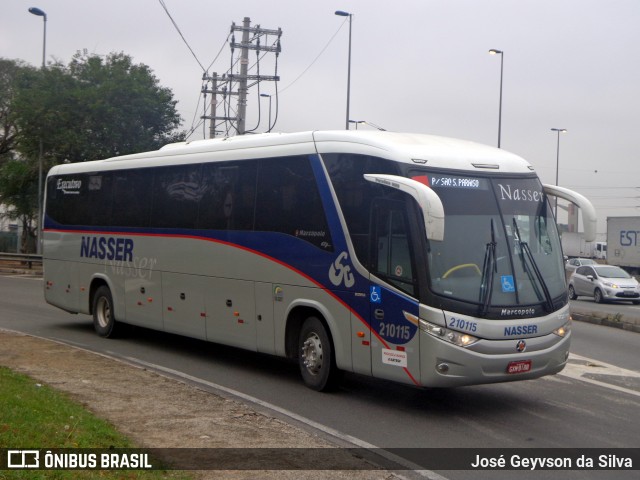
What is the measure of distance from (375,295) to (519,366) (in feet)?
6.22

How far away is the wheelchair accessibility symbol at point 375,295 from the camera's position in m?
10.1

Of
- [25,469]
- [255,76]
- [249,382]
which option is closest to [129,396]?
[249,382]

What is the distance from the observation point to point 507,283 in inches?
384

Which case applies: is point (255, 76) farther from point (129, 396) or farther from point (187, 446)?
point (187, 446)

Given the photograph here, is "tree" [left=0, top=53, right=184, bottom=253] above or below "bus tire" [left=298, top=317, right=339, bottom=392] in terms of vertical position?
above

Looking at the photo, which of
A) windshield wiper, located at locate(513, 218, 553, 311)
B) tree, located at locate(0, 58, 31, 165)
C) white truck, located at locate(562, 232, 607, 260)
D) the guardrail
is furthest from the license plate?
white truck, located at locate(562, 232, 607, 260)

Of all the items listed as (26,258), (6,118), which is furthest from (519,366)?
(6,118)

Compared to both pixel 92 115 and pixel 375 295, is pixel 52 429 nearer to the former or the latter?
pixel 375 295

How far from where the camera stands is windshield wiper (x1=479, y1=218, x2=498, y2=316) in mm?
9500

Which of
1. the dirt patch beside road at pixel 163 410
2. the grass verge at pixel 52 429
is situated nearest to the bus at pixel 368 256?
the dirt patch beside road at pixel 163 410

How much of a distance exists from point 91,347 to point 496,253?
8.51 m

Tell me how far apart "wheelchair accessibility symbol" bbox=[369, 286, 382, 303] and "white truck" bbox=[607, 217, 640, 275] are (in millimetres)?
40828

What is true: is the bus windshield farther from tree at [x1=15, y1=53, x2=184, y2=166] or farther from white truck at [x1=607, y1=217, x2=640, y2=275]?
white truck at [x1=607, y1=217, x2=640, y2=275]

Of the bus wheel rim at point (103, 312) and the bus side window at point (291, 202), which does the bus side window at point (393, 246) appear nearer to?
the bus side window at point (291, 202)
